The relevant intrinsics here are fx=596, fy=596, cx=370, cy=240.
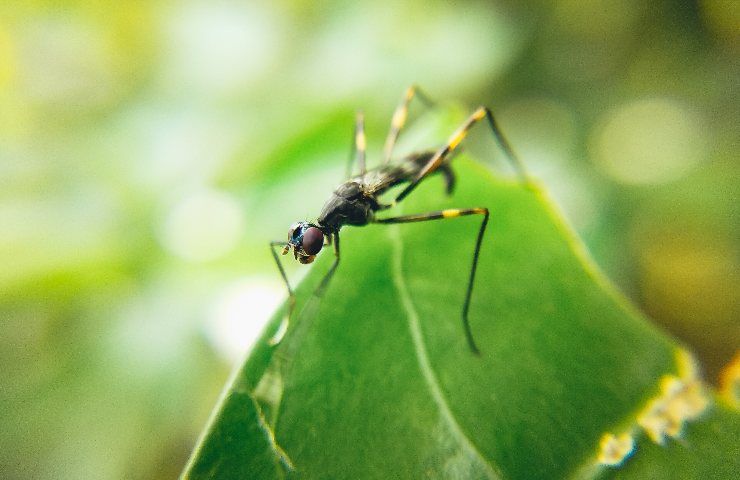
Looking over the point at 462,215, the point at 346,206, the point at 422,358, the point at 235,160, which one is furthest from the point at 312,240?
the point at 235,160

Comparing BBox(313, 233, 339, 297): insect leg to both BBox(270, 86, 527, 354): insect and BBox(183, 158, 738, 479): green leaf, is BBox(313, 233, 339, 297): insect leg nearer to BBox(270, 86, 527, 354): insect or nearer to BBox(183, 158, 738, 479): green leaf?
BBox(183, 158, 738, 479): green leaf

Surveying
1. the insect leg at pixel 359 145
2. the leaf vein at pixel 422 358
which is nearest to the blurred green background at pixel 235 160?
the insect leg at pixel 359 145

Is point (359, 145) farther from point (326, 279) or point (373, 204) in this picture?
point (326, 279)

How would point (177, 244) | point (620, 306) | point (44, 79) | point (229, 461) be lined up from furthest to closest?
point (44, 79) → point (177, 244) → point (620, 306) → point (229, 461)

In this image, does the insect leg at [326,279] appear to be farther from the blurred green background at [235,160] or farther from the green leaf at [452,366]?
the blurred green background at [235,160]

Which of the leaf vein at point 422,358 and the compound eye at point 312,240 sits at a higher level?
the compound eye at point 312,240

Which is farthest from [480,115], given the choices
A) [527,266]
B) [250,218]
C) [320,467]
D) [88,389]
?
[88,389]

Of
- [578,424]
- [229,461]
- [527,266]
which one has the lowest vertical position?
[578,424]

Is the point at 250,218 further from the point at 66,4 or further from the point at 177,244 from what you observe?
the point at 66,4
